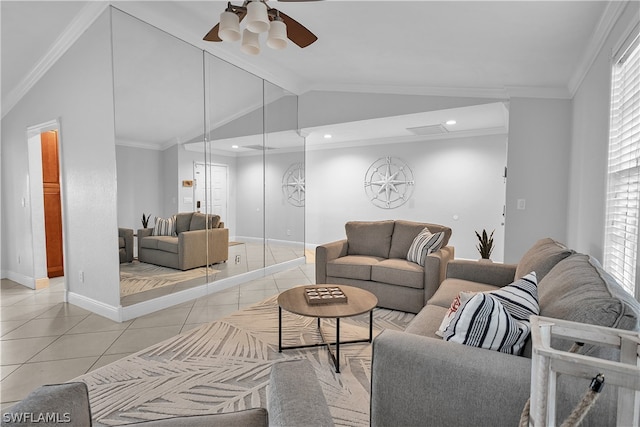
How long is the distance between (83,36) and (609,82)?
14.4ft

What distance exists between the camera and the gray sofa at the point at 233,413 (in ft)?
2.36

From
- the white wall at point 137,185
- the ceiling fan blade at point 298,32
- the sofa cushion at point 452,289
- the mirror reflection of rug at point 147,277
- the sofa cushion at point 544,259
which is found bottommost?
the mirror reflection of rug at point 147,277

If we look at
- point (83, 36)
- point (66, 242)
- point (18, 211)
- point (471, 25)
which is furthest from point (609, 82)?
point (18, 211)

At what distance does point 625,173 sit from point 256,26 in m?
2.30

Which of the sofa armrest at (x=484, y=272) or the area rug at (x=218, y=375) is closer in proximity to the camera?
the area rug at (x=218, y=375)

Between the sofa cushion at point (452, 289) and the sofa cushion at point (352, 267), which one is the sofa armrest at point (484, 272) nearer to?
the sofa cushion at point (452, 289)

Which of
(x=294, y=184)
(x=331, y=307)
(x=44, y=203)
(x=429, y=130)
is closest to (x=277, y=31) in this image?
(x=331, y=307)

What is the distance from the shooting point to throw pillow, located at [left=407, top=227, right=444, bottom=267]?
3506 mm

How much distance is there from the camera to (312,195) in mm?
7469

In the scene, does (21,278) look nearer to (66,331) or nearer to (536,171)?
(66,331)

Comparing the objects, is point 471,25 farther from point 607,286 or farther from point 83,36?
point 83,36

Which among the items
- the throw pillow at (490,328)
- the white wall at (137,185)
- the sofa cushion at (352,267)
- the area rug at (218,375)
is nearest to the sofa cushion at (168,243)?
the white wall at (137,185)

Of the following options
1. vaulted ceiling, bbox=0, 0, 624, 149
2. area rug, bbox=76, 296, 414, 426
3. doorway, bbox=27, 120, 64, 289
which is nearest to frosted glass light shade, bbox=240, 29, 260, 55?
vaulted ceiling, bbox=0, 0, 624, 149

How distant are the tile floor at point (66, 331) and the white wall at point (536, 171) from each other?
2.97m
